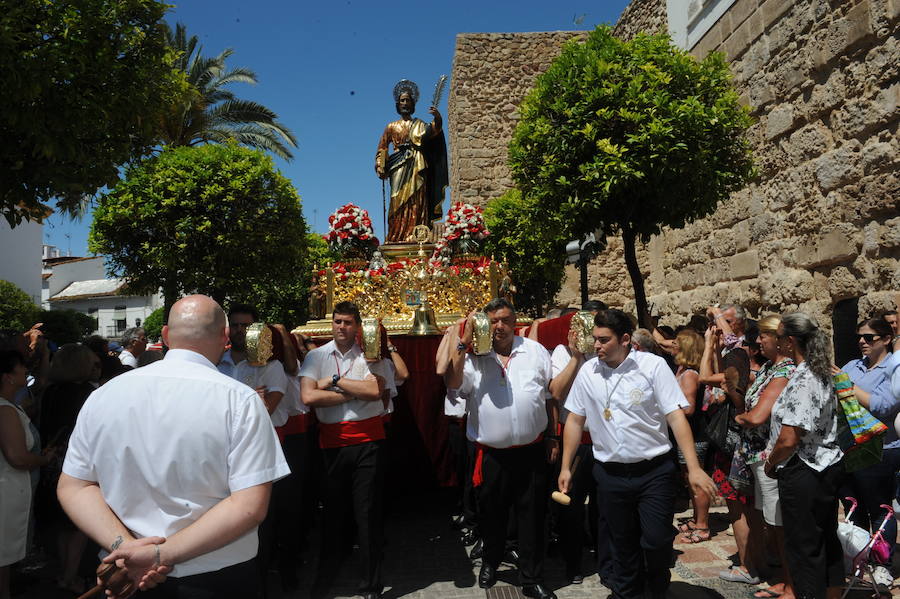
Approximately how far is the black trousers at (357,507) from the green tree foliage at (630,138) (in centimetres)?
472

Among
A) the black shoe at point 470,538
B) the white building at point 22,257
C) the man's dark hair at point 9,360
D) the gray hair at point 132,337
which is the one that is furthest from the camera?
the white building at point 22,257

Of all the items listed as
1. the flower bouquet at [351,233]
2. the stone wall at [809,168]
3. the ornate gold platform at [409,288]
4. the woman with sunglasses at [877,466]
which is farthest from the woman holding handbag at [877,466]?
the flower bouquet at [351,233]

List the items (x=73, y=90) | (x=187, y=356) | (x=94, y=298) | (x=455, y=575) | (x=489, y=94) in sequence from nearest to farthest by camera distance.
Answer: (x=187, y=356), (x=455, y=575), (x=73, y=90), (x=489, y=94), (x=94, y=298)

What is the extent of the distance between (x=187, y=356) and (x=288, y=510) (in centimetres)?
273

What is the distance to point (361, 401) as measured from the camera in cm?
457

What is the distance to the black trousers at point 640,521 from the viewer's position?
3.65 m

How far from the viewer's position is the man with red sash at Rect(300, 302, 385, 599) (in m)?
4.44

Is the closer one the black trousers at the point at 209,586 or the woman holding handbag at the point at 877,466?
the black trousers at the point at 209,586

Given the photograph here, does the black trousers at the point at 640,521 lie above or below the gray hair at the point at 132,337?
below

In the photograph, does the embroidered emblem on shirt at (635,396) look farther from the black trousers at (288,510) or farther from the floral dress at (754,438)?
the black trousers at (288,510)

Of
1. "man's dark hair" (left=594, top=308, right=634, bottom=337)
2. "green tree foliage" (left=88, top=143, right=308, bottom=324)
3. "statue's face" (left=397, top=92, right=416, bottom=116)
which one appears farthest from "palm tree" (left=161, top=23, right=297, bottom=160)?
"man's dark hair" (left=594, top=308, right=634, bottom=337)

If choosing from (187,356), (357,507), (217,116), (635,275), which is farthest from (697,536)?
(217,116)

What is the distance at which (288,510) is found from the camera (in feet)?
15.3

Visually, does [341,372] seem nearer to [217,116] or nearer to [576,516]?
[576,516]
